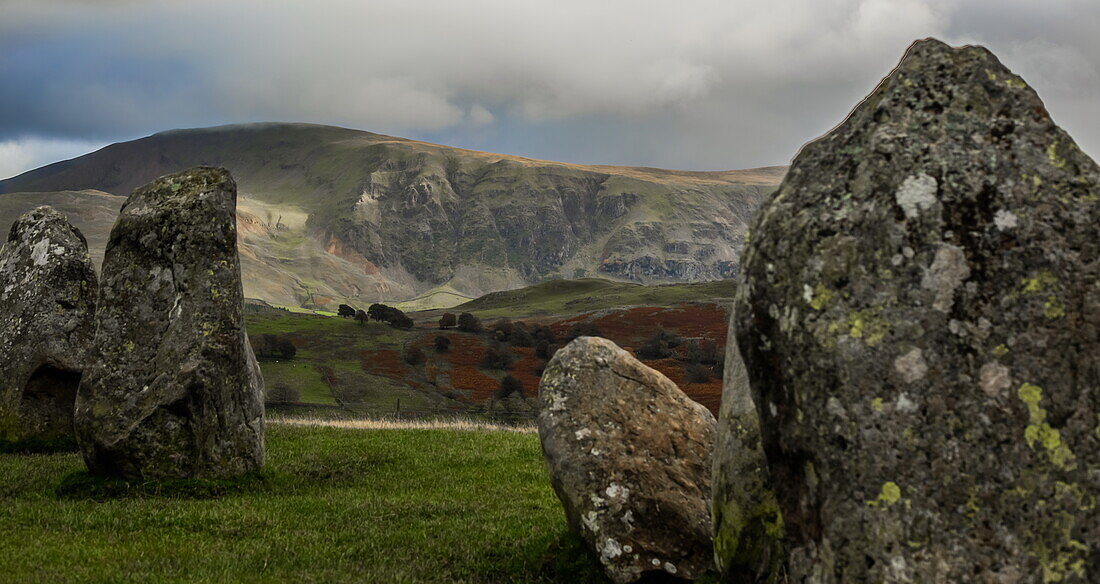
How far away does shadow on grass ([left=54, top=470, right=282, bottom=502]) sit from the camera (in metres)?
15.4

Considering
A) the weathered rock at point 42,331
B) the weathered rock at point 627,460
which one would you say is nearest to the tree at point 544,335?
the weathered rock at point 42,331

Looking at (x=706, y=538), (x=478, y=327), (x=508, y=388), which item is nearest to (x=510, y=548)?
(x=706, y=538)

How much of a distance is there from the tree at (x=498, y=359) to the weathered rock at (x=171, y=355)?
6362 centimetres

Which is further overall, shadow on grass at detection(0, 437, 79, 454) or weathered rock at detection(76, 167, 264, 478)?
shadow on grass at detection(0, 437, 79, 454)

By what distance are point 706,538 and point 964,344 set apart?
5.82 metres

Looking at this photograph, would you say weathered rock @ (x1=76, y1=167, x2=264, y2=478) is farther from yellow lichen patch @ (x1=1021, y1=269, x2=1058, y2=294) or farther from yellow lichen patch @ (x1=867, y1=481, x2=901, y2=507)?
yellow lichen patch @ (x1=1021, y1=269, x2=1058, y2=294)

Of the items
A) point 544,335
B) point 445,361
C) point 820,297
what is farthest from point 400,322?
point 820,297

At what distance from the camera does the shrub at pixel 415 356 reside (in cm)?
8638

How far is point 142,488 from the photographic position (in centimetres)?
1562

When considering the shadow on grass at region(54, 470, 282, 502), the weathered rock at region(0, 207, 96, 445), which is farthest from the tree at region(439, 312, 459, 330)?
the shadow on grass at region(54, 470, 282, 502)

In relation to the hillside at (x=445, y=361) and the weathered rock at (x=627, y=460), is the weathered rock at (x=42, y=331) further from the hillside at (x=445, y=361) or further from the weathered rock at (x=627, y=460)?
the hillside at (x=445, y=361)

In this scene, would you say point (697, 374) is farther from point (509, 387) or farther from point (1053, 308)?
point (1053, 308)

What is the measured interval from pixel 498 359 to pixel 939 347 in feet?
253

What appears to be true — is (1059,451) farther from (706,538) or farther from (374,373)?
(374,373)
